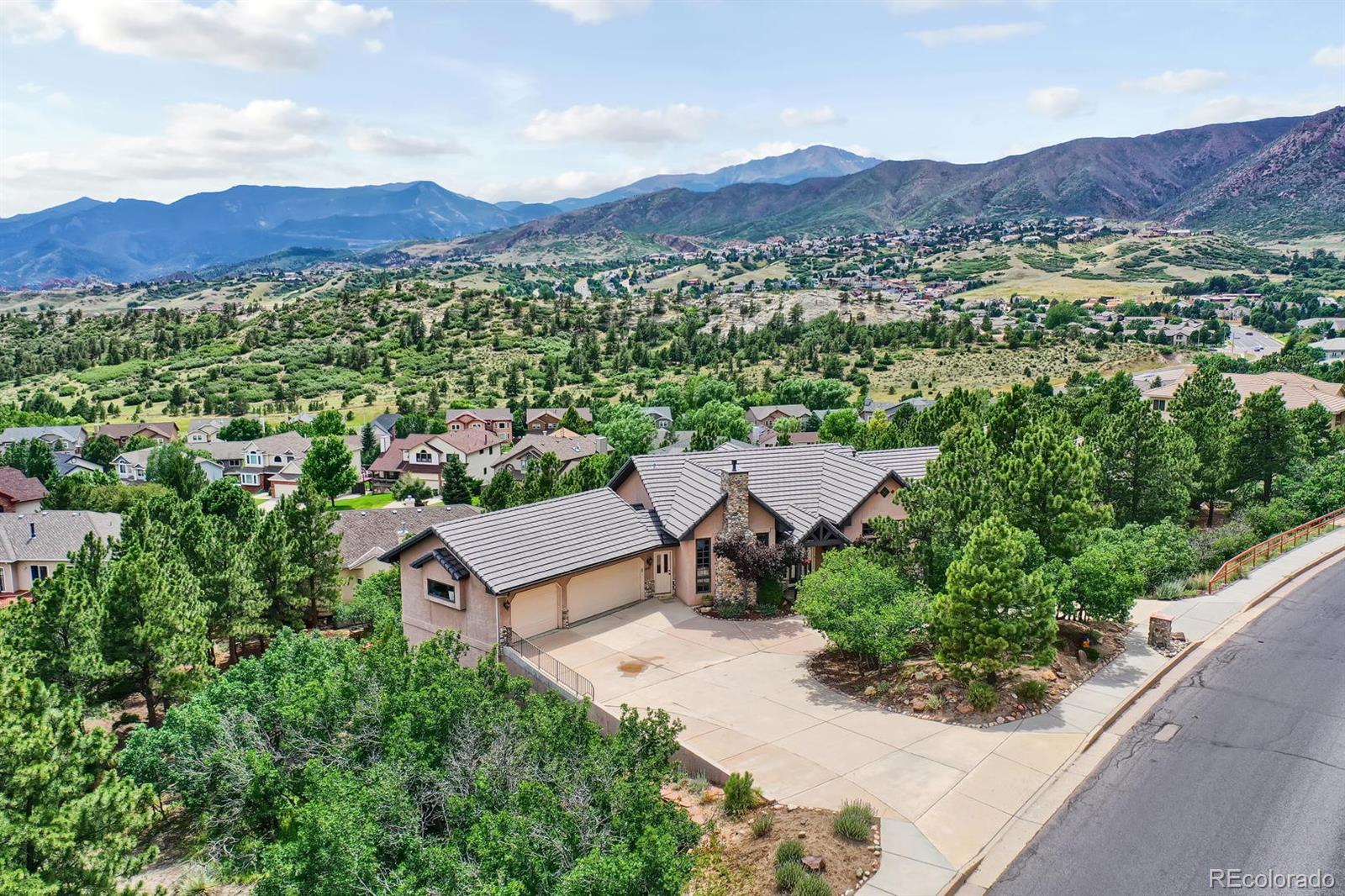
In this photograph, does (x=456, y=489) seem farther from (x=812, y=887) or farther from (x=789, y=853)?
(x=812, y=887)

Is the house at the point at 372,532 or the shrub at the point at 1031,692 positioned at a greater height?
the shrub at the point at 1031,692

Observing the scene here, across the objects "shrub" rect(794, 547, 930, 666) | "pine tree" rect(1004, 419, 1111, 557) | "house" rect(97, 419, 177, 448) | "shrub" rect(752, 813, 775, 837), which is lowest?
"house" rect(97, 419, 177, 448)

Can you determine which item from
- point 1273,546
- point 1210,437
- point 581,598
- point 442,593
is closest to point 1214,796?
point 581,598

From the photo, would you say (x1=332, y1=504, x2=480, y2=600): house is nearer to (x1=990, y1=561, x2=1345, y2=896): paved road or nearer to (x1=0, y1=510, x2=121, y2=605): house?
(x1=0, y1=510, x2=121, y2=605): house

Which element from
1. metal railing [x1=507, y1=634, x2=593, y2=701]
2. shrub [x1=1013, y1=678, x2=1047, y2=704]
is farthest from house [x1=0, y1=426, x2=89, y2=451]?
shrub [x1=1013, y1=678, x2=1047, y2=704]

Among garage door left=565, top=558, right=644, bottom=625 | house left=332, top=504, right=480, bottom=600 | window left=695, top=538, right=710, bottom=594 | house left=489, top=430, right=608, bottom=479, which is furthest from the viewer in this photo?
house left=489, top=430, right=608, bottom=479

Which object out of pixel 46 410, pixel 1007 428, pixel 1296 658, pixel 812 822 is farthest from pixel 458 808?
pixel 46 410

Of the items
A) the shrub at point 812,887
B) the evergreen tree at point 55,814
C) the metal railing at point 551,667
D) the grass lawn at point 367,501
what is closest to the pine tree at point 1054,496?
the metal railing at point 551,667

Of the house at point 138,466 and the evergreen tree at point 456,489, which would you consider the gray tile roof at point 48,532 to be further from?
the house at point 138,466
